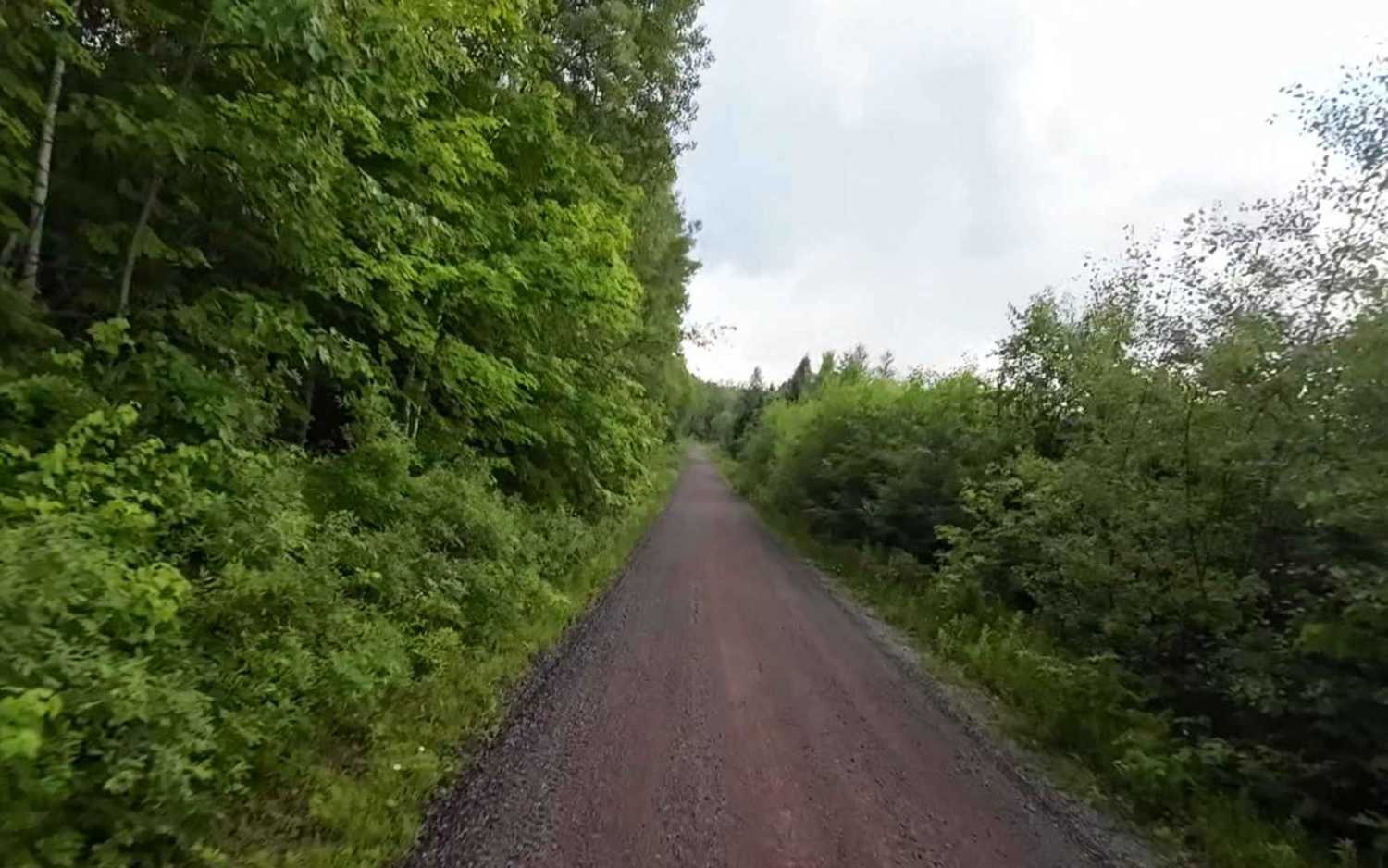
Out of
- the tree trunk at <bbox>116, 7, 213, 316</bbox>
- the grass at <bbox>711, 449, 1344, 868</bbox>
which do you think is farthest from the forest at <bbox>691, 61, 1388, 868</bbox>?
the tree trunk at <bbox>116, 7, 213, 316</bbox>

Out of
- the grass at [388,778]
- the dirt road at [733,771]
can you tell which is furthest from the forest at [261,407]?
the dirt road at [733,771]

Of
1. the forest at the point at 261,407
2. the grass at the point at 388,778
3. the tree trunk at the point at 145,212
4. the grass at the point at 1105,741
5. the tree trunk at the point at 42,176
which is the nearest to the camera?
the forest at the point at 261,407

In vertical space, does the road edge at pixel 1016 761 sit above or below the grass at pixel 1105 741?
below

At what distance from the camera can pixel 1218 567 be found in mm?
5875

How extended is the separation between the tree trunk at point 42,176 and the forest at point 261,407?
0.07 ft

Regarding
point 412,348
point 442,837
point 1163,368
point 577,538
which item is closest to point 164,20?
point 412,348

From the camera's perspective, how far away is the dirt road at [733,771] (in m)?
3.64

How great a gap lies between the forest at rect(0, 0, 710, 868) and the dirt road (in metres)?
0.46

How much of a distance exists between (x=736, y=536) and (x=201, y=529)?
14010mm

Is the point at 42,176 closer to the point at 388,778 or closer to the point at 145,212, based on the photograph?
the point at 145,212

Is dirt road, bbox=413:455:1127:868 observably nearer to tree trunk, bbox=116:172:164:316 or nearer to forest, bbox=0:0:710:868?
forest, bbox=0:0:710:868

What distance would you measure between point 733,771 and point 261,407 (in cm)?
443

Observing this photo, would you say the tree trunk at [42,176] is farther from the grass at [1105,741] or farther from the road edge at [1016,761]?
the grass at [1105,741]

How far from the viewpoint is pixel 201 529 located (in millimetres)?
4098
